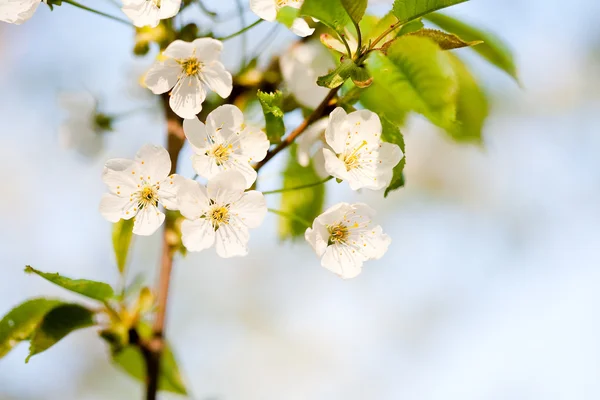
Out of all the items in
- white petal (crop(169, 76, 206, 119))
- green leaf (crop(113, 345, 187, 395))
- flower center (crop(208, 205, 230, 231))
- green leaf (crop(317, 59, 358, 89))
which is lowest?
green leaf (crop(113, 345, 187, 395))

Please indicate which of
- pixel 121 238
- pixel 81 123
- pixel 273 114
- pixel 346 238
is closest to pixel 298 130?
pixel 273 114

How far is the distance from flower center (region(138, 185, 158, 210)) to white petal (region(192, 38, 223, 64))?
0.17 m

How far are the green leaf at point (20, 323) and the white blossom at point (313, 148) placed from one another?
437 mm

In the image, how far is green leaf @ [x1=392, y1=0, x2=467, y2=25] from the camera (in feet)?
2.20

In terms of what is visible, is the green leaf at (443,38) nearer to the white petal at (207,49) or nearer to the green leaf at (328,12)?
the green leaf at (328,12)

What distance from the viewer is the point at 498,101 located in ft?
10.0

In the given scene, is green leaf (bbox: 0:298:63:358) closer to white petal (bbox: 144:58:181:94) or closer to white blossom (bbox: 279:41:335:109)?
white petal (bbox: 144:58:181:94)

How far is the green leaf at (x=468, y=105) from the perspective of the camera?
1010 mm

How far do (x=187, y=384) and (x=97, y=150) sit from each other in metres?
0.49

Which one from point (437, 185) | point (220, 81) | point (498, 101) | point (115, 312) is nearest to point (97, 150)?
point (115, 312)

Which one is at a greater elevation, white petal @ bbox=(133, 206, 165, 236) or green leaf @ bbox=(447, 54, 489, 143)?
green leaf @ bbox=(447, 54, 489, 143)

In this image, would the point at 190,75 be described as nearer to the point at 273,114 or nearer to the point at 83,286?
the point at 273,114

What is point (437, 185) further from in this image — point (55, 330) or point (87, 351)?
point (55, 330)

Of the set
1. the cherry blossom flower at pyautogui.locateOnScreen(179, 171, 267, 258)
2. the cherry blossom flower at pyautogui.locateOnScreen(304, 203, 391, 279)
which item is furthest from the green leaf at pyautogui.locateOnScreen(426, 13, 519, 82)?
the cherry blossom flower at pyautogui.locateOnScreen(179, 171, 267, 258)
